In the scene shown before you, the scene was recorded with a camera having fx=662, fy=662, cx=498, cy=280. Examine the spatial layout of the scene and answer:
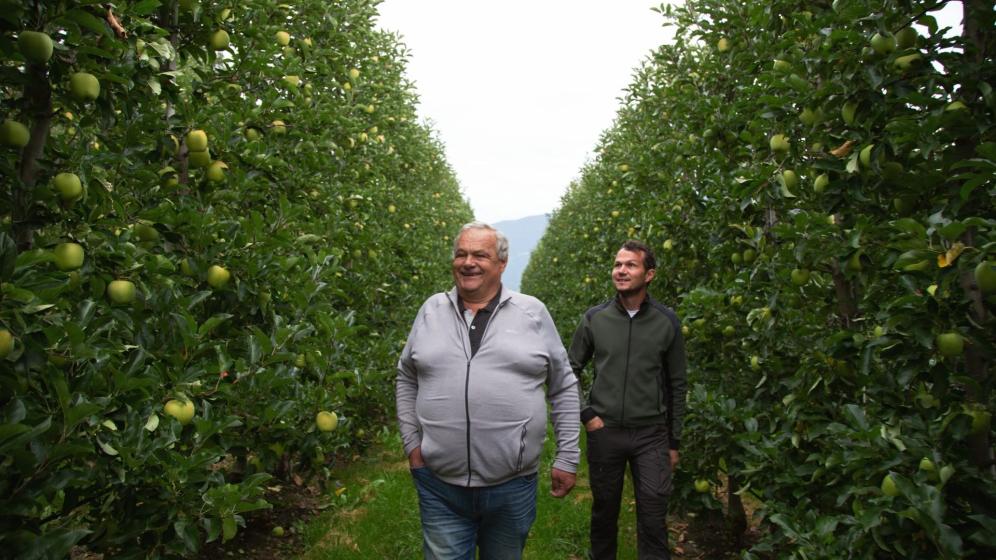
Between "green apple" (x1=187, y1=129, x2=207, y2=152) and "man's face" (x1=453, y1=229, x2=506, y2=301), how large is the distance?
1407 millimetres

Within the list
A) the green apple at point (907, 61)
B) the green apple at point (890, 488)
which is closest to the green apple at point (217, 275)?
the green apple at point (890, 488)

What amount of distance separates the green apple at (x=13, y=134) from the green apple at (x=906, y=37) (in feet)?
9.54

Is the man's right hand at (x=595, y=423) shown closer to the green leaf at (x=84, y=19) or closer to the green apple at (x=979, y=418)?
the green apple at (x=979, y=418)

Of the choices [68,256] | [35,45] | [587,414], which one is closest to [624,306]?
[587,414]

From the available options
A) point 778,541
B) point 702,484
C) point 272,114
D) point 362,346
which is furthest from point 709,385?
point 362,346

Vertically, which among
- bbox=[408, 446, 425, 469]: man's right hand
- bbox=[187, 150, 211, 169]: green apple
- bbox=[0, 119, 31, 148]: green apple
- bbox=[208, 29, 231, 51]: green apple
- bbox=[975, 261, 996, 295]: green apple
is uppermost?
bbox=[208, 29, 231, 51]: green apple

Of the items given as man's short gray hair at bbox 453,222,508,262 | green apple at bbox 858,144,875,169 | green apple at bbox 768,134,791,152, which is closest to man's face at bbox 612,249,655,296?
green apple at bbox 768,134,791,152

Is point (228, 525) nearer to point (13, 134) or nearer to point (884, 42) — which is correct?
point (13, 134)

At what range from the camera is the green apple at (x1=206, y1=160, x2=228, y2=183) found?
11.1ft

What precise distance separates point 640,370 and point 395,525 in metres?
2.72

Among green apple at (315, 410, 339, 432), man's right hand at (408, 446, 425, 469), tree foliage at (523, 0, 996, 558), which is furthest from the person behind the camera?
green apple at (315, 410, 339, 432)

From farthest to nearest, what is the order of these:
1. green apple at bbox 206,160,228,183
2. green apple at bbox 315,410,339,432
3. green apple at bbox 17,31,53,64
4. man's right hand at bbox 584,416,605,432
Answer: man's right hand at bbox 584,416,605,432, green apple at bbox 315,410,339,432, green apple at bbox 206,160,228,183, green apple at bbox 17,31,53,64

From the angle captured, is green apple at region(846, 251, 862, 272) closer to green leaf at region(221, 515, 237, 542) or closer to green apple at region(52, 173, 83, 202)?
green leaf at region(221, 515, 237, 542)

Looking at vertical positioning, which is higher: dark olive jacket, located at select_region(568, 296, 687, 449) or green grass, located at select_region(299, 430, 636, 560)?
dark olive jacket, located at select_region(568, 296, 687, 449)
